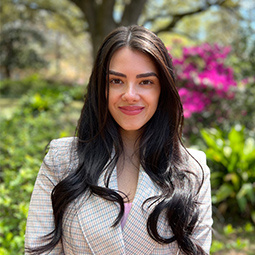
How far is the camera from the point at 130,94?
1.48 metres

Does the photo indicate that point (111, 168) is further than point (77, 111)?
No

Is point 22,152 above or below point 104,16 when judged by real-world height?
below

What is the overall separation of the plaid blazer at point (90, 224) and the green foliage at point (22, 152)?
0.93 metres

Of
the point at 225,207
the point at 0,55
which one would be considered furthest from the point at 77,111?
the point at 0,55

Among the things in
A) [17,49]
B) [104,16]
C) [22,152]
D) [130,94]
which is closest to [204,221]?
[130,94]

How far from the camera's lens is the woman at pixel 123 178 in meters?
1.48

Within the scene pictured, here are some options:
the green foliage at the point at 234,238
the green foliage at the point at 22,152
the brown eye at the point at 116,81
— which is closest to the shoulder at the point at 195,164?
the brown eye at the point at 116,81

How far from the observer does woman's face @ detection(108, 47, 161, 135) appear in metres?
1.48

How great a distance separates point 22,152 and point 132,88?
2754mm

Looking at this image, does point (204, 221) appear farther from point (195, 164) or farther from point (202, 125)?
point (202, 125)

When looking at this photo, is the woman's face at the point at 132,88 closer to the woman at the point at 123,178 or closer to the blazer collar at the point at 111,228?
the woman at the point at 123,178

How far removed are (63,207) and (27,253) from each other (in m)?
0.26

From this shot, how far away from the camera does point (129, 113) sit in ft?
5.03

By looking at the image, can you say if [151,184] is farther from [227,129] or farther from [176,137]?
[227,129]
